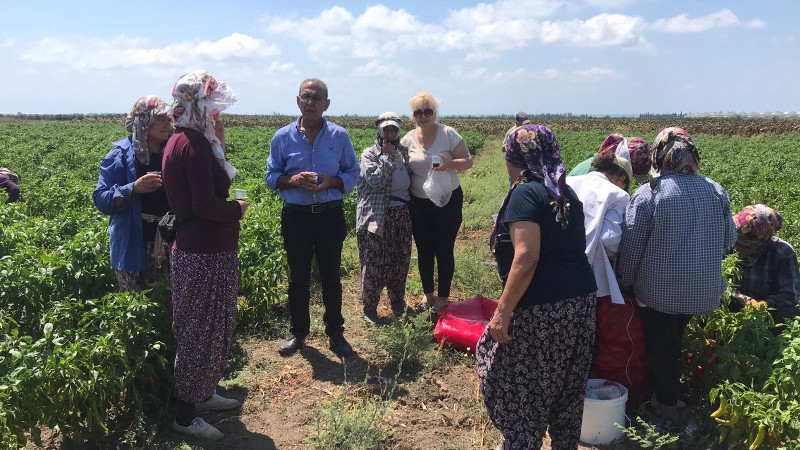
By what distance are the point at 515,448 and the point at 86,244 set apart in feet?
11.0

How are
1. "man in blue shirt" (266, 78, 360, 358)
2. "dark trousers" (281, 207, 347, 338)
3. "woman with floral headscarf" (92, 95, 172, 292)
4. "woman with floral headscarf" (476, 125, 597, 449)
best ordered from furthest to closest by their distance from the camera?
"dark trousers" (281, 207, 347, 338), "man in blue shirt" (266, 78, 360, 358), "woman with floral headscarf" (92, 95, 172, 292), "woman with floral headscarf" (476, 125, 597, 449)

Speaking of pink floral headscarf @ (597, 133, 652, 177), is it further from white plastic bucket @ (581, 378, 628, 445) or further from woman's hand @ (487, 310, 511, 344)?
woman's hand @ (487, 310, 511, 344)

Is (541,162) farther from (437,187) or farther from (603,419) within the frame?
(437,187)

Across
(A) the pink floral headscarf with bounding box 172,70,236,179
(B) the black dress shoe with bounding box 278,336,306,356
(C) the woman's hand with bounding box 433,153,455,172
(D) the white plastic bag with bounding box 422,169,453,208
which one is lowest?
(B) the black dress shoe with bounding box 278,336,306,356

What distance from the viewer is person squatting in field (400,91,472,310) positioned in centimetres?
496

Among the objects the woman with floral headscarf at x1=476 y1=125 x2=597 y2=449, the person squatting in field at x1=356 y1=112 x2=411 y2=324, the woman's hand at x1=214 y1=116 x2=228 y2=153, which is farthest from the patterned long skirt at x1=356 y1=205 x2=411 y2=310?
the woman with floral headscarf at x1=476 y1=125 x2=597 y2=449

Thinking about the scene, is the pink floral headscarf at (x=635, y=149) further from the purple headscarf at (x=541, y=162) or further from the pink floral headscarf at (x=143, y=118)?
the pink floral headscarf at (x=143, y=118)

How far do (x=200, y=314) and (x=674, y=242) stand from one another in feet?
9.38

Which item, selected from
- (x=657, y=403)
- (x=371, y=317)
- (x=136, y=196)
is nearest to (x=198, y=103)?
(x=136, y=196)

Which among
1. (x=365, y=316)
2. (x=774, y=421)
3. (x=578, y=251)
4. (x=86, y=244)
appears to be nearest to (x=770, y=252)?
(x=774, y=421)

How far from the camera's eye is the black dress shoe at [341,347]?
455 cm

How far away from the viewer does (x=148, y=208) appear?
12.1ft

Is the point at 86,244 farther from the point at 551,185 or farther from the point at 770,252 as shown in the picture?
the point at 770,252

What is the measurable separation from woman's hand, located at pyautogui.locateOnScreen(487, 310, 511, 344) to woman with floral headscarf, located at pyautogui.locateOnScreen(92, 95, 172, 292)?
235cm
